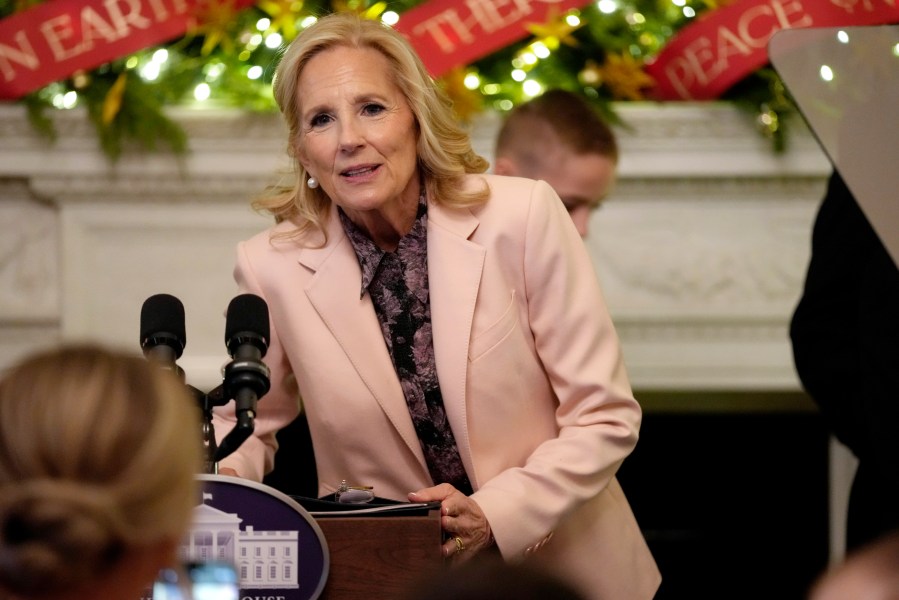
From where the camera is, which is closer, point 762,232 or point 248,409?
point 248,409

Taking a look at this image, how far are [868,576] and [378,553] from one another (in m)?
0.98

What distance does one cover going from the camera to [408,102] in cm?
273

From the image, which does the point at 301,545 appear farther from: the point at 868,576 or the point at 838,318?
the point at 838,318

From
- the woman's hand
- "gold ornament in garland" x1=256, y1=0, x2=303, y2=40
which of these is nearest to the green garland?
"gold ornament in garland" x1=256, y1=0, x2=303, y2=40

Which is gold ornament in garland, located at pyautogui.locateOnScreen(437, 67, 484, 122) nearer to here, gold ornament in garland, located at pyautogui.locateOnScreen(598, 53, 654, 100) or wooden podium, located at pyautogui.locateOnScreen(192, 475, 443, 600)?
gold ornament in garland, located at pyautogui.locateOnScreen(598, 53, 654, 100)

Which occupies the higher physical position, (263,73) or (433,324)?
(433,324)

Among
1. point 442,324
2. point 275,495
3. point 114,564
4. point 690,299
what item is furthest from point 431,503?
point 690,299

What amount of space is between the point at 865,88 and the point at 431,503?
1.07 meters

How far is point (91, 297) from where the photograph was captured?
4.93 m

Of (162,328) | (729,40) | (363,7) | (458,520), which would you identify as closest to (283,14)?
(363,7)

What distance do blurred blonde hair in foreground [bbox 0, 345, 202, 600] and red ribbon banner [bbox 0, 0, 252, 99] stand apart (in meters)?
3.41

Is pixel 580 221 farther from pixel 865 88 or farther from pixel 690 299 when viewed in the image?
pixel 690 299

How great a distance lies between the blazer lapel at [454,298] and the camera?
253 cm

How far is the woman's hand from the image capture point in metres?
2.28
